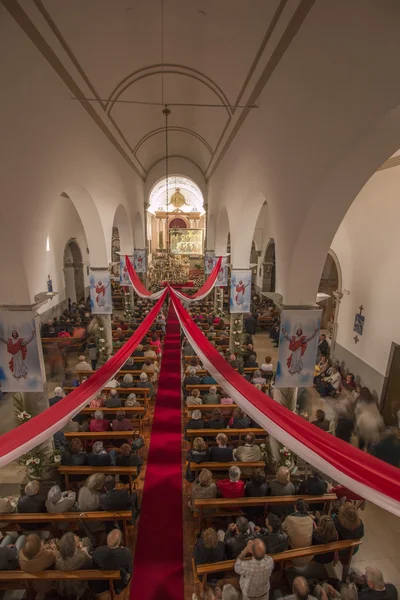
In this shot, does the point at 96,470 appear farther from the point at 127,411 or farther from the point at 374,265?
the point at 374,265

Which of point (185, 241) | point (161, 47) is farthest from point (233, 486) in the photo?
point (185, 241)

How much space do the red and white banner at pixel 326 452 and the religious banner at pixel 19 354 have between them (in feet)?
9.65

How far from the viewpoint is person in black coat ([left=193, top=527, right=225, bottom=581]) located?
356 centimetres

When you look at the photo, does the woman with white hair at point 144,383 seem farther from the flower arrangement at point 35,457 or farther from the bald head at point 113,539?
the bald head at point 113,539

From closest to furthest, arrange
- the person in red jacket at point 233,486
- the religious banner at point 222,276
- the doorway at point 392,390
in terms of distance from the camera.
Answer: the person in red jacket at point 233,486 → the doorway at point 392,390 → the religious banner at point 222,276

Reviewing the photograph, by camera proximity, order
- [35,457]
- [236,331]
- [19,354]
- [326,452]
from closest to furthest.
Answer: [326,452]
[19,354]
[35,457]
[236,331]

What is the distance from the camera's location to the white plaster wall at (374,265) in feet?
24.0

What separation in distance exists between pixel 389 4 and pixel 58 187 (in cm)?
507

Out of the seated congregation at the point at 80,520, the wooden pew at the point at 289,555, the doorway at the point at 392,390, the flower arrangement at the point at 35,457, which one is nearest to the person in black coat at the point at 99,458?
the seated congregation at the point at 80,520

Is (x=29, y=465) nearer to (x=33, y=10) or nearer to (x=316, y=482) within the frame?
(x=316, y=482)

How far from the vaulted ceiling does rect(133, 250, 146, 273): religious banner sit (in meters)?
6.76

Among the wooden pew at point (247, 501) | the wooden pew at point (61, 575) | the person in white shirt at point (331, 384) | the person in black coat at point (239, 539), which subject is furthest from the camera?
the person in white shirt at point (331, 384)

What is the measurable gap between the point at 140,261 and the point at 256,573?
13.9 m

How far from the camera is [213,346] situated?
5809mm
